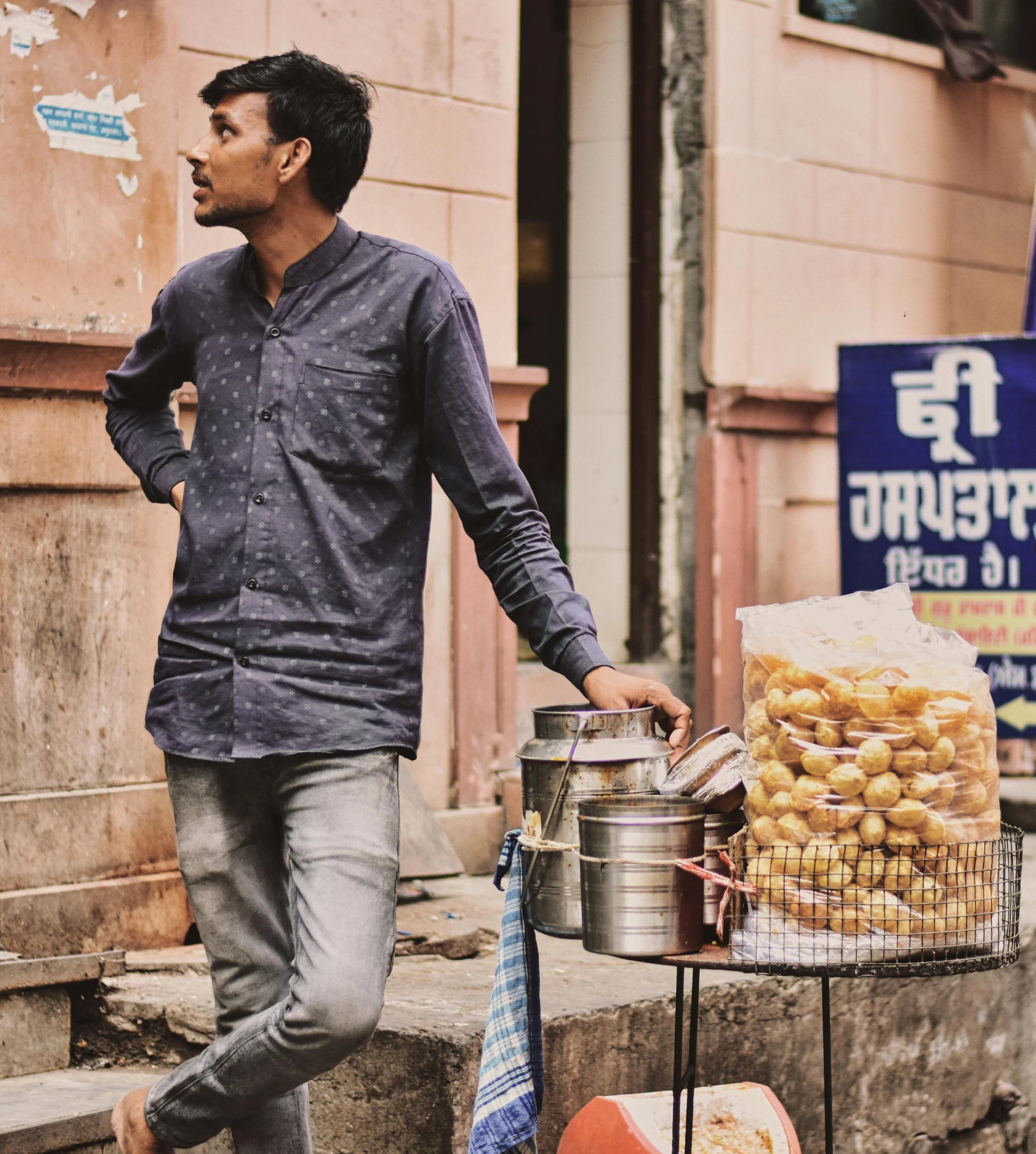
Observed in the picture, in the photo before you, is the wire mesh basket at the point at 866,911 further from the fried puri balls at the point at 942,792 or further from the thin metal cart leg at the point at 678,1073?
the thin metal cart leg at the point at 678,1073

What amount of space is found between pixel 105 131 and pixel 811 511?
3.66 m

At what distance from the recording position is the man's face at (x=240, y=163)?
315cm

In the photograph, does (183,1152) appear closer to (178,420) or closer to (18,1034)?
(18,1034)

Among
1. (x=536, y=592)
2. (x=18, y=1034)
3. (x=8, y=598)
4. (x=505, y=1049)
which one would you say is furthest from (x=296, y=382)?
(x=18, y=1034)

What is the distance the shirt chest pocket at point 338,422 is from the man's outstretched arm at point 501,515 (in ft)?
0.35

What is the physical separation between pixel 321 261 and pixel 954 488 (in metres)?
4.16

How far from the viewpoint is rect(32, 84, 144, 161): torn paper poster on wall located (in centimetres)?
461

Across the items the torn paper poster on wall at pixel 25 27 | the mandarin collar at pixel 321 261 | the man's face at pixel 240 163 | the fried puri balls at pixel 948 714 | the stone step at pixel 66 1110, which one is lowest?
the stone step at pixel 66 1110

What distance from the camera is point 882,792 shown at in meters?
2.93

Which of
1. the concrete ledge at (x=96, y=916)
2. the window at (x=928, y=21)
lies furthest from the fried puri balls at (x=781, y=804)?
the window at (x=928, y=21)

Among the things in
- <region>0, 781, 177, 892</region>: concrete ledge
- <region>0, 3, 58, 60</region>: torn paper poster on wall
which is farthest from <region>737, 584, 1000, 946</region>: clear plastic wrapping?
<region>0, 3, 58, 60</region>: torn paper poster on wall

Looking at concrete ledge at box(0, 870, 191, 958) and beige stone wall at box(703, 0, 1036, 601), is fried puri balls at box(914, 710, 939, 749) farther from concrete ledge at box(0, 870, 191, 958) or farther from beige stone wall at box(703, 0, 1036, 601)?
beige stone wall at box(703, 0, 1036, 601)

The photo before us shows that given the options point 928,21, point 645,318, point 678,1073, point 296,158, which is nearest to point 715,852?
point 678,1073

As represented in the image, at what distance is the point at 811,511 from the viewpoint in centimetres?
742
